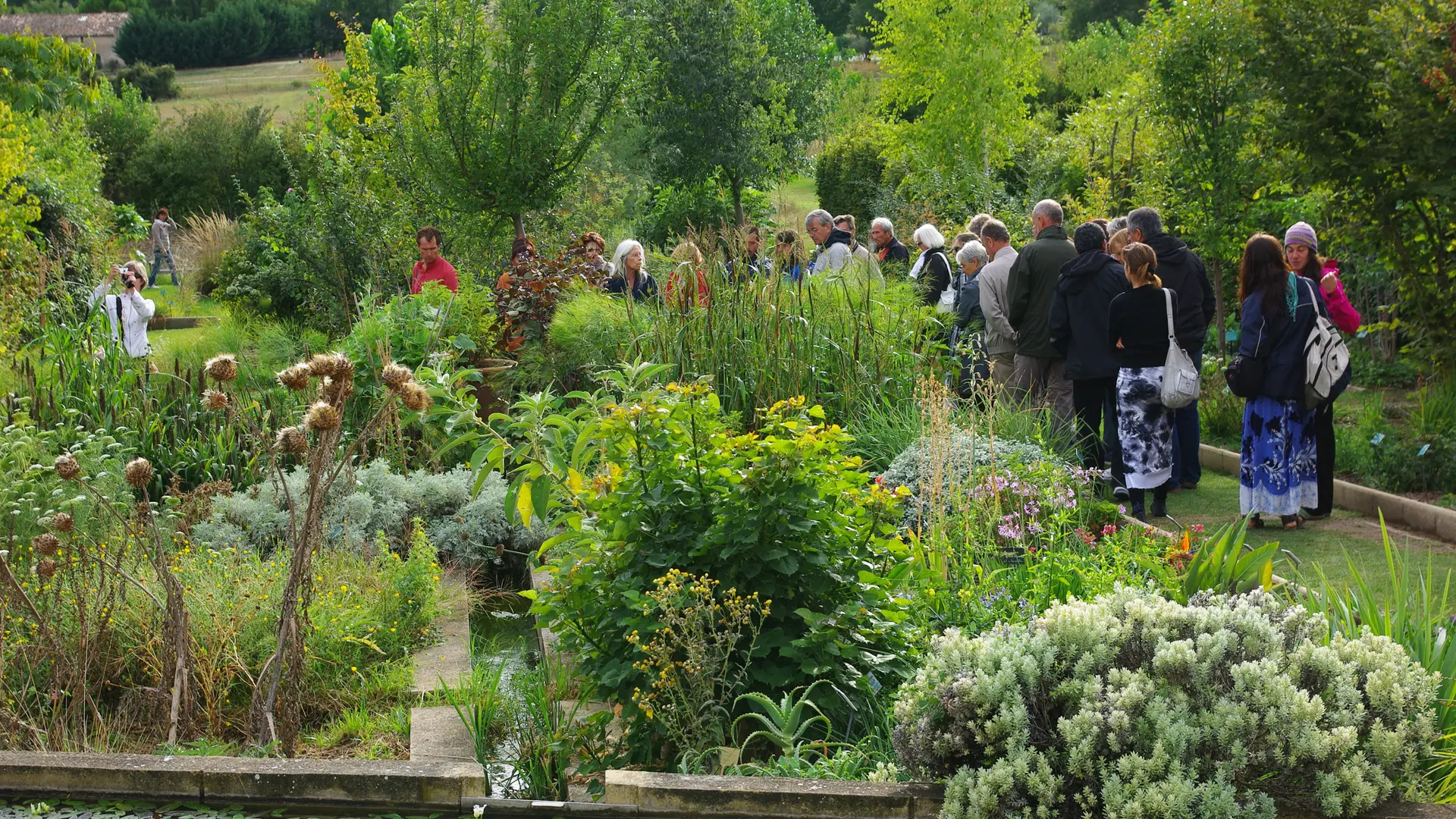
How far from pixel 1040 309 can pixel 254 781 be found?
6395 mm

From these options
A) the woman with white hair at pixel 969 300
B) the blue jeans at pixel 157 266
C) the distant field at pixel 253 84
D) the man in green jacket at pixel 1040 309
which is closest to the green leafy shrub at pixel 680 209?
the blue jeans at pixel 157 266

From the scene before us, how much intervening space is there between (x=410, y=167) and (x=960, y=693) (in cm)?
1199

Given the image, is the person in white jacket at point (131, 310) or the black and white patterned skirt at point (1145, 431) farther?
the person in white jacket at point (131, 310)

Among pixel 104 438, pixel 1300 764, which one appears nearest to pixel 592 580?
pixel 1300 764

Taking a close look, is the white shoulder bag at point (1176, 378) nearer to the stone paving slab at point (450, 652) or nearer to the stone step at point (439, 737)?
the stone paving slab at point (450, 652)

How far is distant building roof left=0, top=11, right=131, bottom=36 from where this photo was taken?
7788 cm

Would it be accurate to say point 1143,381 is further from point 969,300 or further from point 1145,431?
point 969,300

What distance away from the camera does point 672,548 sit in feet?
14.8

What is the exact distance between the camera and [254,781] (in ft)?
12.5

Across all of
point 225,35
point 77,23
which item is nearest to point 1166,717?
point 225,35

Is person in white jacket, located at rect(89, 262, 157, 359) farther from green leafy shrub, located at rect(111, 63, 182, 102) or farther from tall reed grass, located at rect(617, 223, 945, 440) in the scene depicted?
green leafy shrub, located at rect(111, 63, 182, 102)

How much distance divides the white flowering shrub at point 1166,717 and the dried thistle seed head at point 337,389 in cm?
205

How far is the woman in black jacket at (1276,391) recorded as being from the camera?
7621 mm

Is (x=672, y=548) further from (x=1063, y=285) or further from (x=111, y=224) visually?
(x=111, y=224)
